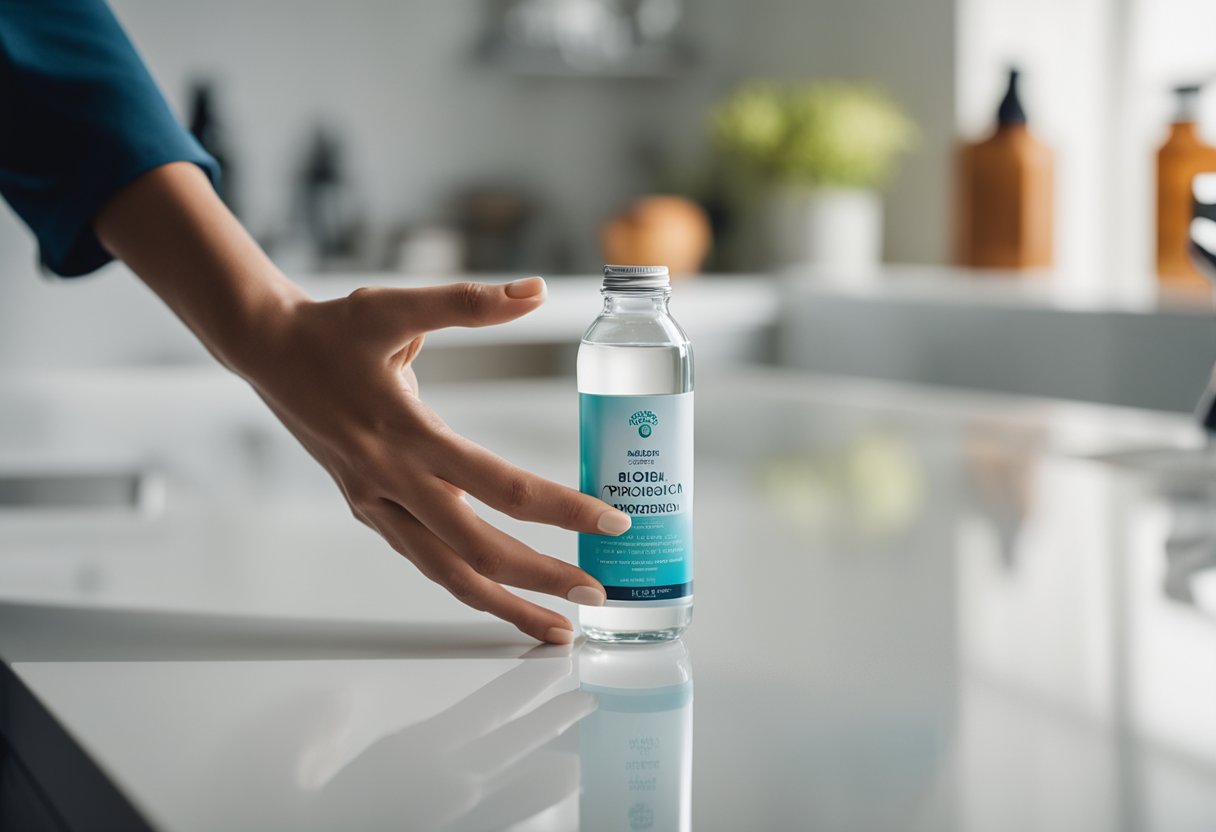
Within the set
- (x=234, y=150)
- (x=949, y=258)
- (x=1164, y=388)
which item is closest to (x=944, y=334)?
(x=1164, y=388)

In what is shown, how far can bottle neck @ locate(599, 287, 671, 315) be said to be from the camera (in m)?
0.57

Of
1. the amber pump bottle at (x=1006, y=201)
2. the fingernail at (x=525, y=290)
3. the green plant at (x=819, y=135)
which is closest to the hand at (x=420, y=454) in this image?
the fingernail at (x=525, y=290)

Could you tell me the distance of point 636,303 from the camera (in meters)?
0.58

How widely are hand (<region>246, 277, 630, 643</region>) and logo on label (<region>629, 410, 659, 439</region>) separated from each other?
34mm

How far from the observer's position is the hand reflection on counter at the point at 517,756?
0.40 m

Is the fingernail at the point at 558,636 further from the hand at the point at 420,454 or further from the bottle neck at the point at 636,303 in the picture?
the bottle neck at the point at 636,303

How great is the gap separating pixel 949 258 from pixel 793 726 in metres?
2.31

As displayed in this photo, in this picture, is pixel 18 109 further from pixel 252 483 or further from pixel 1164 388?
pixel 1164 388

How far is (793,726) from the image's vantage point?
49 cm

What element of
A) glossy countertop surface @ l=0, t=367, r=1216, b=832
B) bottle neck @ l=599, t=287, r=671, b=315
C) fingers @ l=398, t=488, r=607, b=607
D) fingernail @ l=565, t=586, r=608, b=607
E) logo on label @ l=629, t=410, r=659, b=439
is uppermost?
bottle neck @ l=599, t=287, r=671, b=315

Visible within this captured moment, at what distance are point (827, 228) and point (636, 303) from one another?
216 cm

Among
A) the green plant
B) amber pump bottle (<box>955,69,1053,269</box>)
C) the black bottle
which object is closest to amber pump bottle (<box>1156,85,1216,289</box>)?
amber pump bottle (<box>955,69,1053,269</box>)

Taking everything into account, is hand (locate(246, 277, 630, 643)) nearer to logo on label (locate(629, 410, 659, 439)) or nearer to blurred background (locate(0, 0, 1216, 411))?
logo on label (locate(629, 410, 659, 439))

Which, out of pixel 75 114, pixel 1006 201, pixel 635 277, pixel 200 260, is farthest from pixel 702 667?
pixel 1006 201
